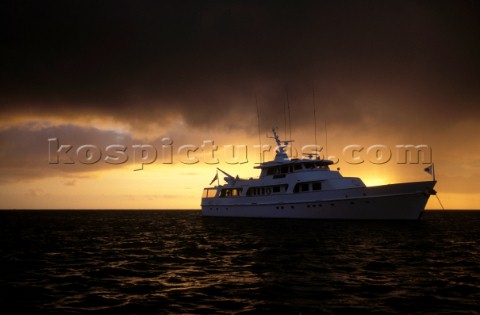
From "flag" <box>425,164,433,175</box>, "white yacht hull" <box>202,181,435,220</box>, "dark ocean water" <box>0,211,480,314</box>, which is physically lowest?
"dark ocean water" <box>0,211,480,314</box>

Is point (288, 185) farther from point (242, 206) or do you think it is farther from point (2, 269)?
point (2, 269)

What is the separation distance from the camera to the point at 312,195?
3475 centimetres

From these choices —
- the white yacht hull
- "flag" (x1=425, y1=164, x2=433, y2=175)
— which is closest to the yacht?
the white yacht hull

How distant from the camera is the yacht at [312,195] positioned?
101 feet

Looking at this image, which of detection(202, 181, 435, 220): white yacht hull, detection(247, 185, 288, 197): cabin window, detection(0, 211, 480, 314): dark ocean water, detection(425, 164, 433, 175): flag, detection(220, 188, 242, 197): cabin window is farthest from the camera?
detection(220, 188, 242, 197): cabin window

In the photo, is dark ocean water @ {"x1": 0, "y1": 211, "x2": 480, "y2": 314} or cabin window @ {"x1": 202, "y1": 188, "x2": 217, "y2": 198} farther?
cabin window @ {"x1": 202, "y1": 188, "x2": 217, "y2": 198}

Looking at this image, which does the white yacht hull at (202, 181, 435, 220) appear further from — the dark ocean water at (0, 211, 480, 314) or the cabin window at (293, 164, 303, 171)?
the dark ocean water at (0, 211, 480, 314)

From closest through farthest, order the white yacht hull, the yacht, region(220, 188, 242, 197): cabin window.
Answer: the white yacht hull → the yacht → region(220, 188, 242, 197): cabin window

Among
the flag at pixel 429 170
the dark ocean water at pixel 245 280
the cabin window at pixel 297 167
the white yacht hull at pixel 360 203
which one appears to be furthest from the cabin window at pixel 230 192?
the dark ocean water at pixel 245 280

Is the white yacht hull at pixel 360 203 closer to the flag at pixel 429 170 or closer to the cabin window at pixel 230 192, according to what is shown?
the flag at pixel 429 170

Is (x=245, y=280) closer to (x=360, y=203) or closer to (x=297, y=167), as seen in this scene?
(x=360, y=203)

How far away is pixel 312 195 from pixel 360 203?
4.51 m

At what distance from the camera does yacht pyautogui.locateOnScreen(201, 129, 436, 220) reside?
101 ft

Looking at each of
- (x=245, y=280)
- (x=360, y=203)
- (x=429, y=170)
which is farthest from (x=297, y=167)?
(x=245, y=280)
